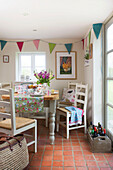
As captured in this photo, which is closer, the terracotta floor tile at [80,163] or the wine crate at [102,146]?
the terracotta floor tile at [80,163]

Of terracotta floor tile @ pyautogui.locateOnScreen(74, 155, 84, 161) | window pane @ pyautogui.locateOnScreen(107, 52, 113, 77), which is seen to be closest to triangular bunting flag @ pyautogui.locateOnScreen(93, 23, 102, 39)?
window pane @ pyautogui.locateOnScreen(107, 52, 113, 77)

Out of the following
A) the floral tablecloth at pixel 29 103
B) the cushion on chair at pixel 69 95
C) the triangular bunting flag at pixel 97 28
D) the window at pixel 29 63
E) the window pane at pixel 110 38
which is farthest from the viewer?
the window at pixel 29 63

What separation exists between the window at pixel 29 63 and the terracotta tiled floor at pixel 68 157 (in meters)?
2.21

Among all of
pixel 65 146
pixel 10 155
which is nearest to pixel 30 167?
pixel 10 155

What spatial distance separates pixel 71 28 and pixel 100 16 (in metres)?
0.87

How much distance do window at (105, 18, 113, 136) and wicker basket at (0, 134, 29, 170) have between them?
1.52 m

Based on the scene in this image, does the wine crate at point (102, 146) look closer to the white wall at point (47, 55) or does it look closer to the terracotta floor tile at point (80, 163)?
the terracotta floor tile at point (80, 163)

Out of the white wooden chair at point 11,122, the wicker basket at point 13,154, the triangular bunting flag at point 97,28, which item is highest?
Result: the triangular bunting flag at point 97,28

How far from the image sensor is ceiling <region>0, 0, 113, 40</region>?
91.5 inches

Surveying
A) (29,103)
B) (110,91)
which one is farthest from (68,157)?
(110,91)

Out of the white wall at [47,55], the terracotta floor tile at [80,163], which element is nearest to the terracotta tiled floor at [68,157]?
the terracotta floor tile at [80,163]

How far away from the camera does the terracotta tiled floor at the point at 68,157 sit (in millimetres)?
2029

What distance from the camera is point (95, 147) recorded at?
243 centimetres

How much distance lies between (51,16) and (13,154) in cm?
224
